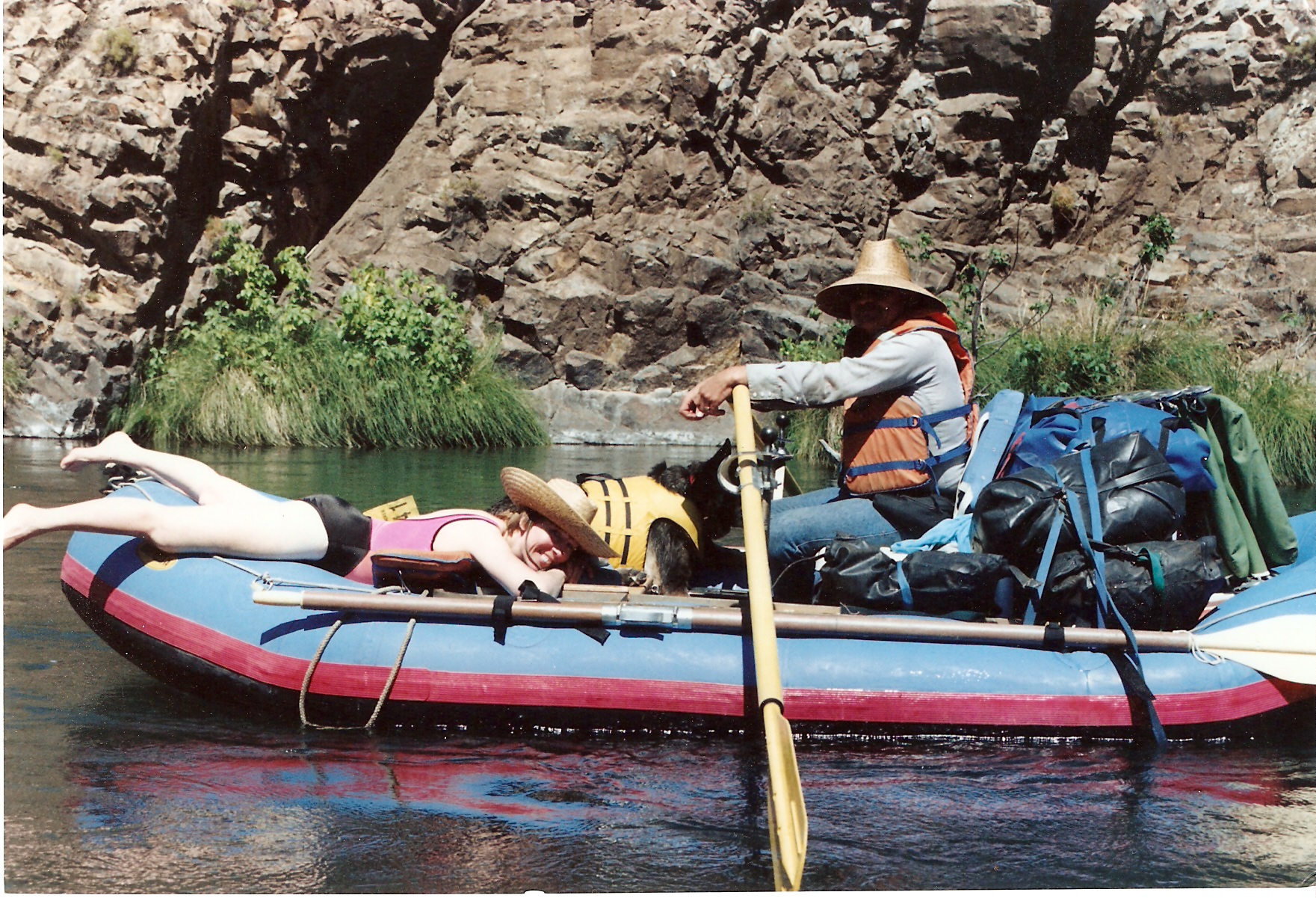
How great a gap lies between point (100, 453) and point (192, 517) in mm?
434

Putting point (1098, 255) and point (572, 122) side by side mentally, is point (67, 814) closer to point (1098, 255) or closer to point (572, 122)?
point (572, 122)

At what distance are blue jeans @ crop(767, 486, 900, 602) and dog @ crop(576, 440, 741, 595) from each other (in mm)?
163

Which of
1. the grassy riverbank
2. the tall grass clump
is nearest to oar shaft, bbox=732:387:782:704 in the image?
the grassy riverbank

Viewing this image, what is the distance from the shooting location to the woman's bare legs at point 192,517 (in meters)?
3.56

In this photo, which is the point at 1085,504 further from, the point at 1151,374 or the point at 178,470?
the point at 1151,374

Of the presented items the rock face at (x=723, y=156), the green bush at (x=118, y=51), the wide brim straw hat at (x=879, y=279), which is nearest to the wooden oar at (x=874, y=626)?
the wide brim straw hat at (x=879, y=279)

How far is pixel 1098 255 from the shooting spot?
16.6m

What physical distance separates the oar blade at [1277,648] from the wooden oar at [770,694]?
1.32 meters

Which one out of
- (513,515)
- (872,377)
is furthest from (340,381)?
(872,377)

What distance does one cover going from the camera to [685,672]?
3543 millimetres

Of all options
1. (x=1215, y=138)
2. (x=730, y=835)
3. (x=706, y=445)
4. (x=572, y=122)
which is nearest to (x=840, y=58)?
(x=572, y=122)

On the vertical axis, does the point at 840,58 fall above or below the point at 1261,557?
above

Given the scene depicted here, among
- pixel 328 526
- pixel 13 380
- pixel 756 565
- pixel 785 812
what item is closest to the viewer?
pixel 785 812

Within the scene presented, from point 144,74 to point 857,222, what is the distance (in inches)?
352
